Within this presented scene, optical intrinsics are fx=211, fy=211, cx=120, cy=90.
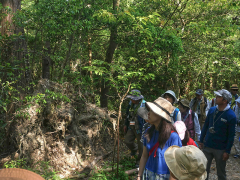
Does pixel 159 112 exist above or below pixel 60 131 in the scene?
above

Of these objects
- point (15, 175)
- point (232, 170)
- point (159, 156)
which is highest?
point (15, 175)

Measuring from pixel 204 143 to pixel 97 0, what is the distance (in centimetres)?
592

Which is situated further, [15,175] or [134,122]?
[134,122]

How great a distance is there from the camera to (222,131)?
12.6 feet

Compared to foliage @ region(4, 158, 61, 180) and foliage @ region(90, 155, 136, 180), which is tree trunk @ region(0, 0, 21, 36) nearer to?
foliage @ region(4, 158, 61, 180)

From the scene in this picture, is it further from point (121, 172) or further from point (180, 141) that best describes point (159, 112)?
point (121, 172)

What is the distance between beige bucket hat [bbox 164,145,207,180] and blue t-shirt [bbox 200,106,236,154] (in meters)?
2.09

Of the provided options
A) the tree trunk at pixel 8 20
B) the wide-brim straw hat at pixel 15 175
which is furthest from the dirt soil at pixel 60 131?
the wide-brim straw hat at pixel 15 175

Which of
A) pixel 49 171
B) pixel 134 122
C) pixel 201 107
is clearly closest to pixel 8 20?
pixel 49 171

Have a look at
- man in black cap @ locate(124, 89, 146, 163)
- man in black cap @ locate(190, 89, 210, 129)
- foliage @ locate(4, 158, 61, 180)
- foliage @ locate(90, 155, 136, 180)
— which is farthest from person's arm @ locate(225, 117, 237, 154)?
foliage @ locate(4, 158, 61, 180)

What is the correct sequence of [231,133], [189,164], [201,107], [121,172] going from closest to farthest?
[189,164] → [231,133] → [121,172] → [201,107]

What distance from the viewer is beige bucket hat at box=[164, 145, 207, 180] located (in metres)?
1.89

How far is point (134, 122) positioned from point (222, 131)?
7.63 feet

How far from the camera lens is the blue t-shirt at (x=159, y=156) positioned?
255cm
